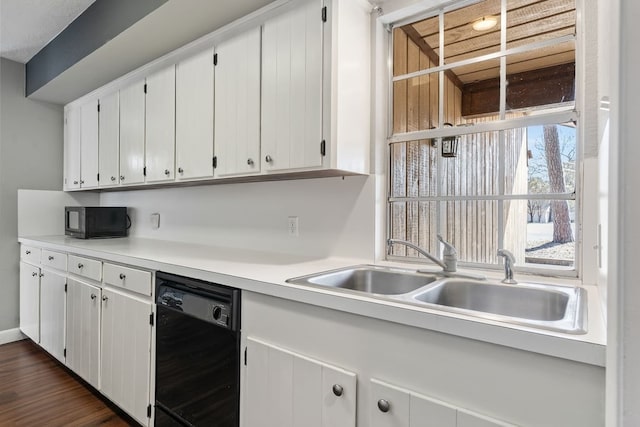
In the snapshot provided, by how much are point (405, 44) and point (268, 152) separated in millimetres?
910

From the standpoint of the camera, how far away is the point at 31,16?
2.41 metres

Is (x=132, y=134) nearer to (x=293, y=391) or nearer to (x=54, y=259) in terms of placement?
(x=54, y=259)

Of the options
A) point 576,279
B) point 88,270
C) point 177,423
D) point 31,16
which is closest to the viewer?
point 576,279

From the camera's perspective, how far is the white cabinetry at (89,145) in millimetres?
2977

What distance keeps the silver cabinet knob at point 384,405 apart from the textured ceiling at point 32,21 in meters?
2.82

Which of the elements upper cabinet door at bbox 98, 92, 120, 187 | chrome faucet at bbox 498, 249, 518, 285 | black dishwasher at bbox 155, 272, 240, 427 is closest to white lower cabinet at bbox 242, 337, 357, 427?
black dishwasher at bbox 155, 272, 240, 427

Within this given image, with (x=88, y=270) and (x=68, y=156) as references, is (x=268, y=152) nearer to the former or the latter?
(x=88, y=270)

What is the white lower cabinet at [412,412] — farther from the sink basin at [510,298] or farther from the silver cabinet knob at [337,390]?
the sink basin at [510,298]

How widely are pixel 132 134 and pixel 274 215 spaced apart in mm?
1332

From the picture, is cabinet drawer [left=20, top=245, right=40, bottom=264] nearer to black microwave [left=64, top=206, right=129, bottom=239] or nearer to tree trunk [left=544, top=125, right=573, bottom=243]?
Result: black microwave [left=64, top=206, right=129, bottom=239]

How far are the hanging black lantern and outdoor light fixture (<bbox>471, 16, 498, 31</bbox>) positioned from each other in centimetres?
50

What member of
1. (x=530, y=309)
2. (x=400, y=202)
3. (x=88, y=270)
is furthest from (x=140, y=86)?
(x=530, y=309)

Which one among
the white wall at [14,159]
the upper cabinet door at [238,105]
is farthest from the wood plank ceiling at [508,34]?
the white wall at [14,159]

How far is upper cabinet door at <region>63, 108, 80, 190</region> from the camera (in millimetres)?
3225
